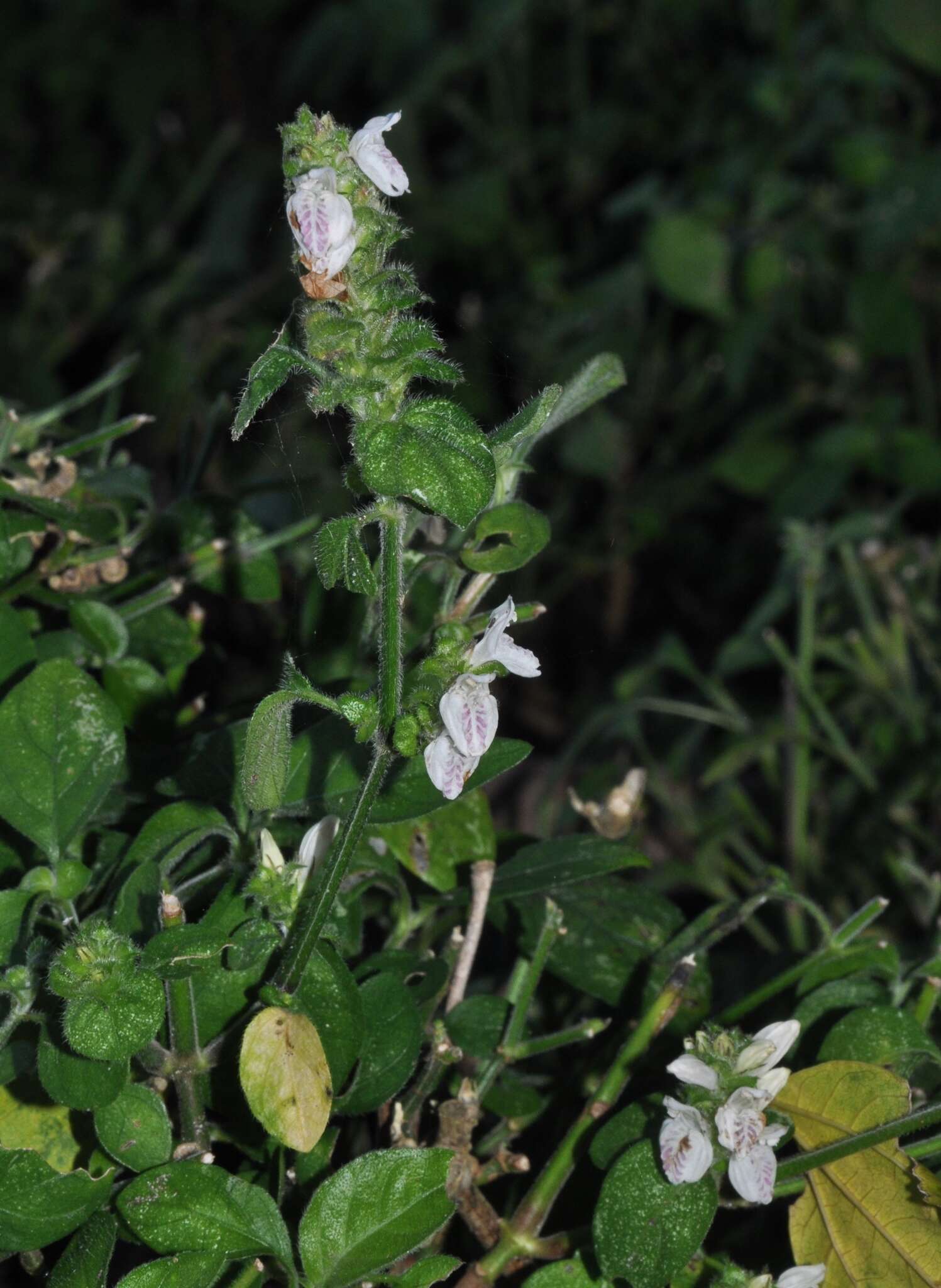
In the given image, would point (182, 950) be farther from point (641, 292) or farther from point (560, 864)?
point (641, 292)

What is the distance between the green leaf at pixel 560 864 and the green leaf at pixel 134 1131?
160mm

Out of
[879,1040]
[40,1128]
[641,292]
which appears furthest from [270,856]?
[641,292]

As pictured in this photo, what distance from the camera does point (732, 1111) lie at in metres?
0.41

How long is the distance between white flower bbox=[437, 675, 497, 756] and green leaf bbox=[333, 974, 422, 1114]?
11cm

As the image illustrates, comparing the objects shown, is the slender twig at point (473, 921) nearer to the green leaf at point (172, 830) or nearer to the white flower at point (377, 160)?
the green leaf at point (172, 830)

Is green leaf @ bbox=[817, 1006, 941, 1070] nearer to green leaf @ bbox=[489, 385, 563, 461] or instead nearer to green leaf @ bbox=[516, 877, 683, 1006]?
green leaf @ bbox=[516, 877, 683, 1006]

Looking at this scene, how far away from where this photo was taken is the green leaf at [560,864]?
518 mm

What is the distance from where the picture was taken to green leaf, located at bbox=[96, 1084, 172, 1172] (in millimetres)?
407

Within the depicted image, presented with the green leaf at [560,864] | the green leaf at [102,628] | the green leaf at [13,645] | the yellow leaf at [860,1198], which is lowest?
the yellow leaf at [860,1198]

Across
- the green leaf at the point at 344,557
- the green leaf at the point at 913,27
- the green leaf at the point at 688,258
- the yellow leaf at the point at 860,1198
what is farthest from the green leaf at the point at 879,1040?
the green leaf at the point at 913,27

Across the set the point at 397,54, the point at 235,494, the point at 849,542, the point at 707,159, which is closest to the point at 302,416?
the point at 235,494

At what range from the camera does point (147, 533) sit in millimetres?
620

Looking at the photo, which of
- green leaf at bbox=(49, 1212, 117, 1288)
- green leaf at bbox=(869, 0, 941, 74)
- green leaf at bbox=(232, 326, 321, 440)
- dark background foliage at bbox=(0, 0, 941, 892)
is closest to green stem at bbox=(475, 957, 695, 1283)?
green leaf at bbox=(49, 1212, 117, 1288)

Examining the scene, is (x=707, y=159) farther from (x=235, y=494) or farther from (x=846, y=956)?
(x=846, y=956)
